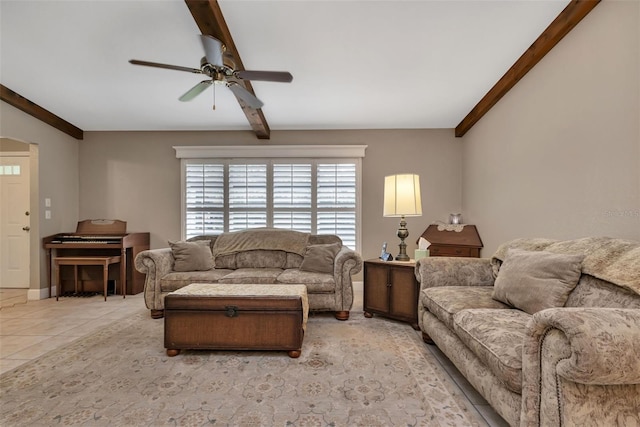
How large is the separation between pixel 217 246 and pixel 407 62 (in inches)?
120

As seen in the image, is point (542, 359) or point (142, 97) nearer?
point (542, 359)

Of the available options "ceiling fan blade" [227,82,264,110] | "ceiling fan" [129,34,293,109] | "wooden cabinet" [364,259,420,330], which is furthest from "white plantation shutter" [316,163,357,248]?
"ceiling fan" [129,34,293,109]

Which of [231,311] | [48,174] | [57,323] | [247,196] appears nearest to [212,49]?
[231,311]

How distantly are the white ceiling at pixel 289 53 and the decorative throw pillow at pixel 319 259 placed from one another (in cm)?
184

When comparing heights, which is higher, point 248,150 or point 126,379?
point 248,150

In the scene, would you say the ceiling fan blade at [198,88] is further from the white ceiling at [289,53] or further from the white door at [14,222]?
the white door at [14,222]

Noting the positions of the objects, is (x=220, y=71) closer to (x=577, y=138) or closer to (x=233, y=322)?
(x=233, y=322)

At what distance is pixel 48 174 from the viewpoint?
4207mm

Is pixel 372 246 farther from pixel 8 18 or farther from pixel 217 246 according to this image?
pixel 8 18

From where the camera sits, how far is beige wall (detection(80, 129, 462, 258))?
4.56m

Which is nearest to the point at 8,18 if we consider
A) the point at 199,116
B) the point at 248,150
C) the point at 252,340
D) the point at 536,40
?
the point at 199,116

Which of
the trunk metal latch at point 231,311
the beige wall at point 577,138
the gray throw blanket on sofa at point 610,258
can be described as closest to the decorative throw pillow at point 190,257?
the trunk metal latch at point 231,311

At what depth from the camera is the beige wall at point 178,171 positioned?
4.56 meters

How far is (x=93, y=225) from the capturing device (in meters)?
4.63
